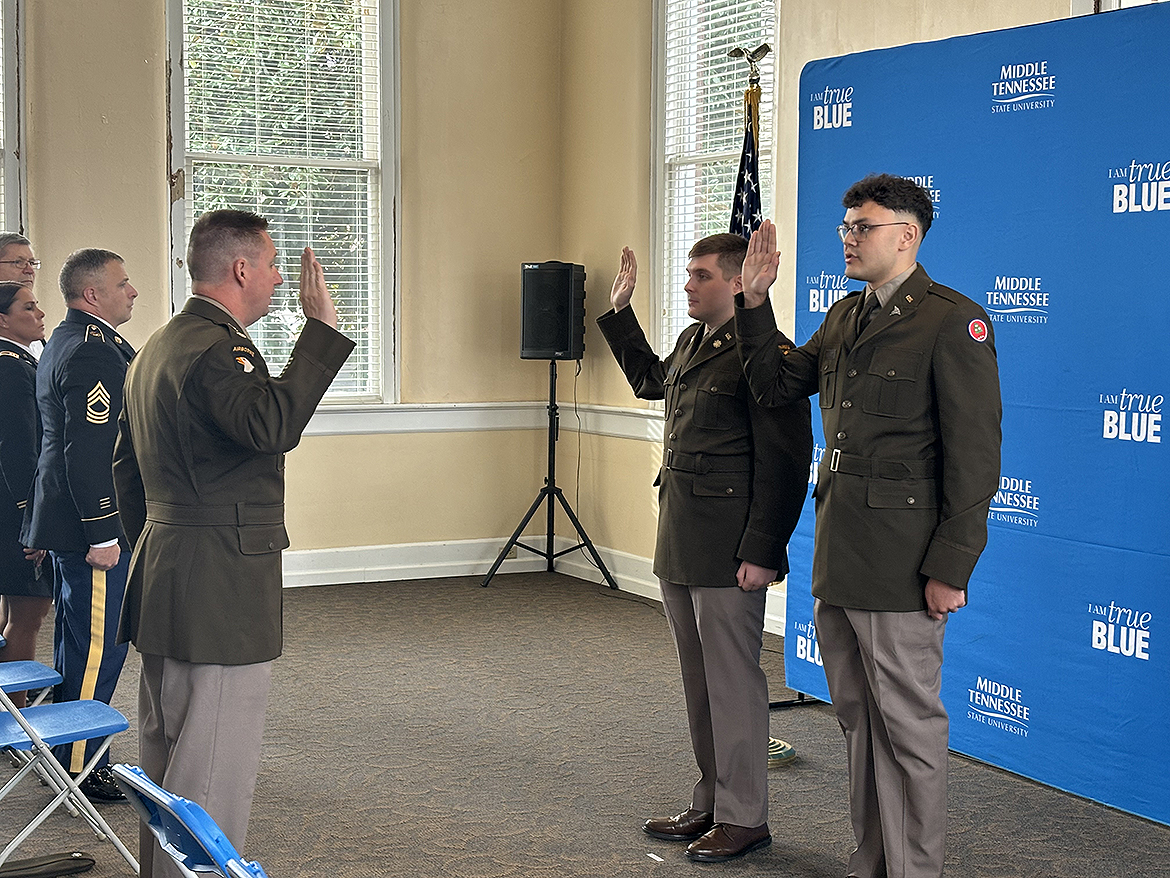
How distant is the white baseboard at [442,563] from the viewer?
7527mm

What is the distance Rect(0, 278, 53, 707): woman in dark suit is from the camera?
4.21m

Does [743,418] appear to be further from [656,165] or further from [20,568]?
[656,165]

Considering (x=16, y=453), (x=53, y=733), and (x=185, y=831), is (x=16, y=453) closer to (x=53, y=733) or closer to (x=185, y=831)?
(x=53, y=733)

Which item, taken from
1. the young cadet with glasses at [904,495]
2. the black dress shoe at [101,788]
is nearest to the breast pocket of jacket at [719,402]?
the young cadet with glasses at [904,495]

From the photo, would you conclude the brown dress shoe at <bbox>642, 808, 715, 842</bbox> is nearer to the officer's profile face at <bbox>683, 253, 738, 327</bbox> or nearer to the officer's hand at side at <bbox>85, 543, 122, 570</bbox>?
the officer's profile face at <bbox>683, 253, 738, 327</bbox>

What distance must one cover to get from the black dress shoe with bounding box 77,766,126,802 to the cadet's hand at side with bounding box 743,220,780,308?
2.48 m

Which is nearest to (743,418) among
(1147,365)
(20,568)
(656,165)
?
(1147,365)

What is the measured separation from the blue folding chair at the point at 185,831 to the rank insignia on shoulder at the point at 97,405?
7.36ft

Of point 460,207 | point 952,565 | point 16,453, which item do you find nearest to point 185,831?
point 952,565

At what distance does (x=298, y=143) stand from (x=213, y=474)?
515cm

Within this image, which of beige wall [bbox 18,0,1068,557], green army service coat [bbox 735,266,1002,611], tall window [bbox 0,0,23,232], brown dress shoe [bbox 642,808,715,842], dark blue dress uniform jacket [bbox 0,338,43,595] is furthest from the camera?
beige wall [bbox 18,0,1068,557]

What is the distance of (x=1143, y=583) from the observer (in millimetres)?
3836

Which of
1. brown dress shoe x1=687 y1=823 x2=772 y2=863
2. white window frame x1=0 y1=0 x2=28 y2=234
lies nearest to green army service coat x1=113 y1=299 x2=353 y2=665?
brown dress shoe x1=687 y1=823 x2=772 y2=863

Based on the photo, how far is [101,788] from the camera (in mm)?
4000
